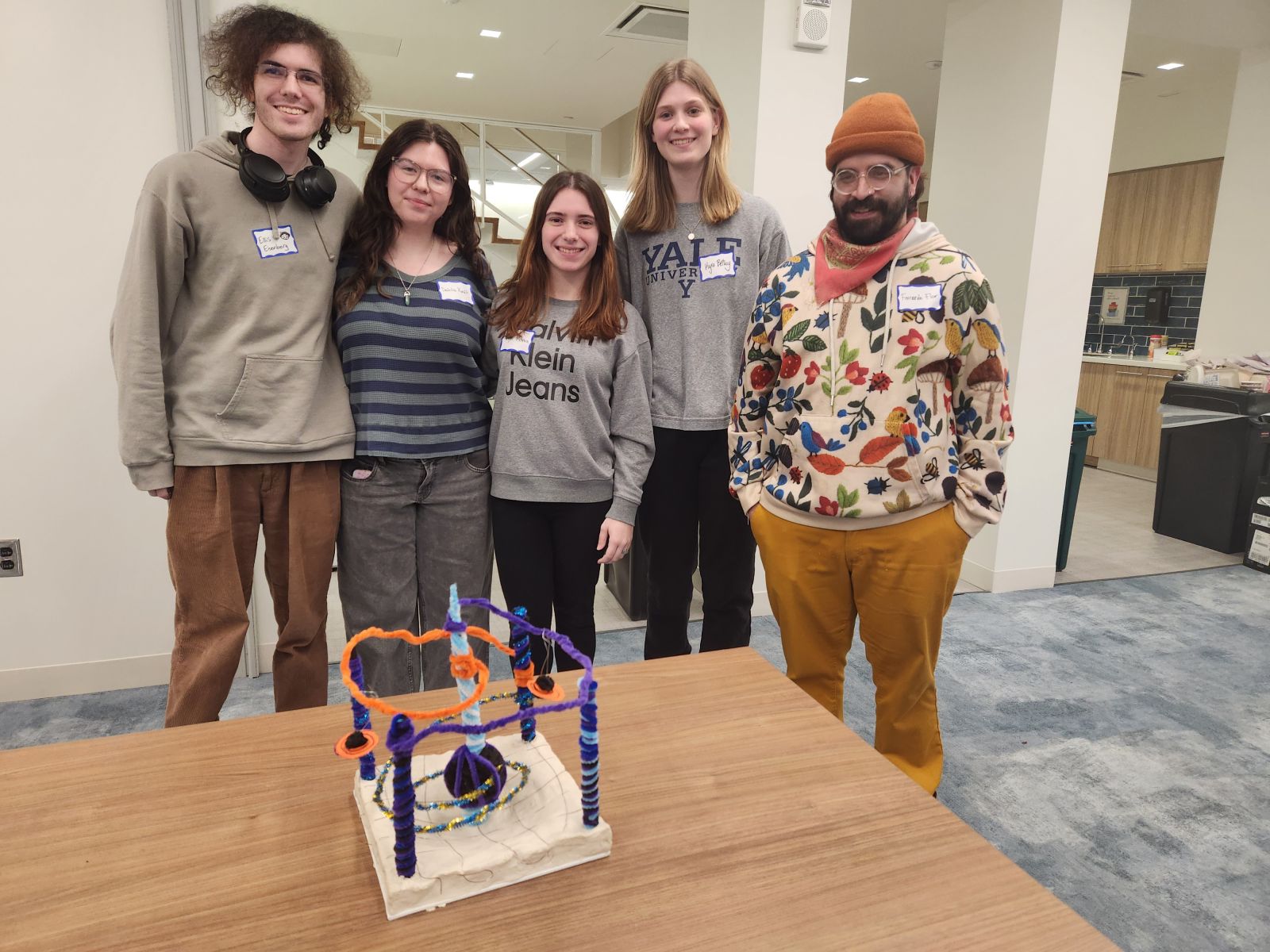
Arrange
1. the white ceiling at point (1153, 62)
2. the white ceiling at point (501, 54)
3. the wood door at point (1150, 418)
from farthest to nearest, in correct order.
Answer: the wood door at point (1150, 418)
the white ceiling at point (501, 54)
the white ceiling at point (1153, 62)

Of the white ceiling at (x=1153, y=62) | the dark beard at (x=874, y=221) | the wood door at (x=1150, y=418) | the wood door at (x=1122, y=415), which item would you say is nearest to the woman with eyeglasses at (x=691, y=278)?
the dark beard at (x=874, y=221)

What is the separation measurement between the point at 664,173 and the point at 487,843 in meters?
1.58

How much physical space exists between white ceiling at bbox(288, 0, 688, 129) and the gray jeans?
14.0 feet

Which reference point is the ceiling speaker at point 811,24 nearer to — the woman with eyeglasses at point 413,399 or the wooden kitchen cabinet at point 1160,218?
the woman with eyeglasses at point 413,399

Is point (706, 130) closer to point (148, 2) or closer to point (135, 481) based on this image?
point (135, 481)

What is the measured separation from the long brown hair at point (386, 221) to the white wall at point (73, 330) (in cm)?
101

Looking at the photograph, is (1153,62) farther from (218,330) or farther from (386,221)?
(218,330)

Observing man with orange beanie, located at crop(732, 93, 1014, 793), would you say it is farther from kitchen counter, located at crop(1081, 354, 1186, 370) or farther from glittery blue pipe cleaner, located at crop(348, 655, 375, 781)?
kitchen counter, located at crop(1081, 354, 1186, 370)

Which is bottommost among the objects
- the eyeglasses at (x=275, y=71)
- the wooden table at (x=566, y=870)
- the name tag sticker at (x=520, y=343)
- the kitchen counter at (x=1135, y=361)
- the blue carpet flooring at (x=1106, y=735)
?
the blue carpet flooring at (x=1106, y=735)

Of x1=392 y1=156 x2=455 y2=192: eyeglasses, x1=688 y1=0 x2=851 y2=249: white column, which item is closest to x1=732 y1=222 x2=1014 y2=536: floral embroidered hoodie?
x1=392 y1=156 x2=455 y2=192: eyeglasses

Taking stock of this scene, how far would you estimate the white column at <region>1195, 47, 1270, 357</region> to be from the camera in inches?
188

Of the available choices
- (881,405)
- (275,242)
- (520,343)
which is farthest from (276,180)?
(881,405)

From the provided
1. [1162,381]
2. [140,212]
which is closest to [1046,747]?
[140,212]

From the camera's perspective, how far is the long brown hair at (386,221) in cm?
176
